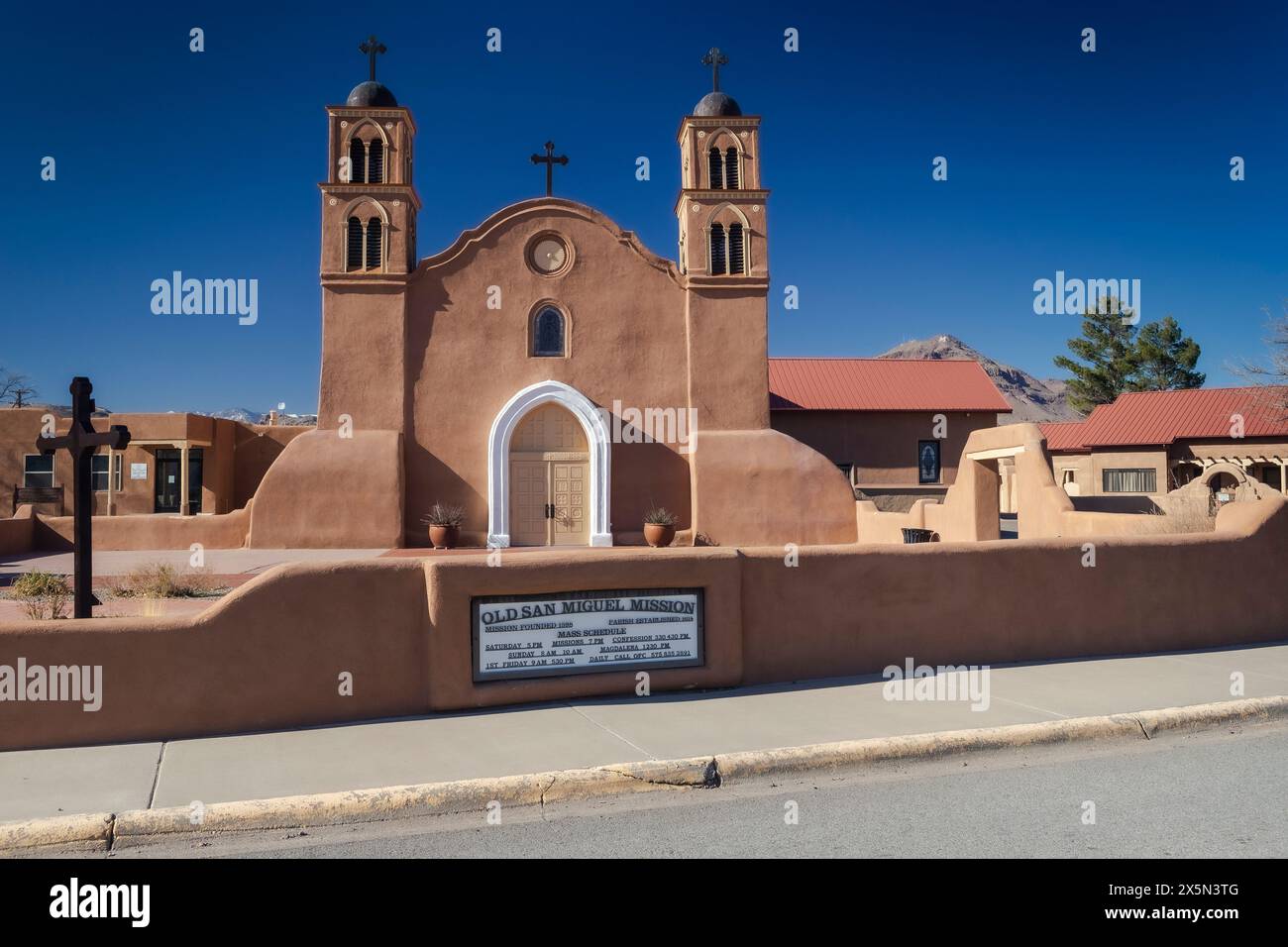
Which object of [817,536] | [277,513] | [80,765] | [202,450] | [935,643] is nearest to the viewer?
[80,765]

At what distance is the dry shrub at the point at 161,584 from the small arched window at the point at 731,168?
14702mm

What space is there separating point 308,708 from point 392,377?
1467cm

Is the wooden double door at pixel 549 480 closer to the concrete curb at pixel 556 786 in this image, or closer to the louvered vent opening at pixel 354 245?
the louvered vent opening at pixel 354 245

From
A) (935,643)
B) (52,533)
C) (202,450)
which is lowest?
(935,643)

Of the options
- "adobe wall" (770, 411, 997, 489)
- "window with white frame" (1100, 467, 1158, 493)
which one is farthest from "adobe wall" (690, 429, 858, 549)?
"window with white frame" (1100, 467, 1158, 493)

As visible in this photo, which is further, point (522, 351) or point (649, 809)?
point (522, 351)

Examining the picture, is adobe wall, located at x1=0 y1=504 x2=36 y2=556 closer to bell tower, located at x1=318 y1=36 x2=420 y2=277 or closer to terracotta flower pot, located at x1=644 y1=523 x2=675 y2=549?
bell tower, located at x1=318 y1=36 x2=420 y2=277

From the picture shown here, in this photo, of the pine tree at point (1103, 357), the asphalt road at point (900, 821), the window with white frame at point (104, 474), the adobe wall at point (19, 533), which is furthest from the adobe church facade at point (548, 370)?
the pine tree at point (1103, 357)

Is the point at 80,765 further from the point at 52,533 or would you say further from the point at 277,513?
the point at 52,533

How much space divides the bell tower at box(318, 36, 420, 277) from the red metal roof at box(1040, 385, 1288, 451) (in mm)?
23792

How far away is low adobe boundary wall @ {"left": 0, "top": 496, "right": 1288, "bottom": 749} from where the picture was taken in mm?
6516

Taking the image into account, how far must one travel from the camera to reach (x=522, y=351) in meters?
21.2

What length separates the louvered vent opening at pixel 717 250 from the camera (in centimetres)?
2206
